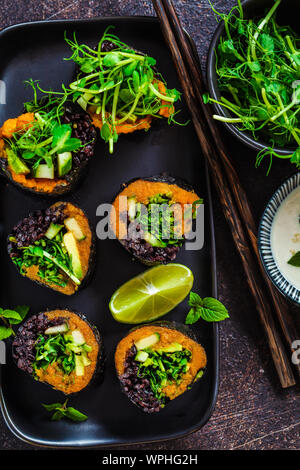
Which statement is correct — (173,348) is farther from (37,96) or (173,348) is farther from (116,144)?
(37,96)

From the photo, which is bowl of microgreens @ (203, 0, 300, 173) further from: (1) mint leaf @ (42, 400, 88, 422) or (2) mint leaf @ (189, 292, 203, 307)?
(1) mint leaf @ (42, 400, 88, 422)

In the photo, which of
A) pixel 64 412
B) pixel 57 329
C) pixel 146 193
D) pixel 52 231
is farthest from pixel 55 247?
pixel 64 412

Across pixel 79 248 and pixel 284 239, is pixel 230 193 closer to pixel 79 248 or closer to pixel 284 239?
pixel 284 239

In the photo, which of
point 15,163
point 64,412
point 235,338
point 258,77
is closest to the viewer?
point 258,77

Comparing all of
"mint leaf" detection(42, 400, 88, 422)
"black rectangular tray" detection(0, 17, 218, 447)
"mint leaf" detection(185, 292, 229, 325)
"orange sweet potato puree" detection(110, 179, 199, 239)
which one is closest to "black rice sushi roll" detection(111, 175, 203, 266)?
"orange sweet potato puree" detection(110, 179, 199, 239)

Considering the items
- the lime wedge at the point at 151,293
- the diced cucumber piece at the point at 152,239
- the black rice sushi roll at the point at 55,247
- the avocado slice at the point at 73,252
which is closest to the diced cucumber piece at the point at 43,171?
the black rice sushi roll at the point at 55,247

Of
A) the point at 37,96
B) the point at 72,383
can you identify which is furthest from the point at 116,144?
the point at 72,383
